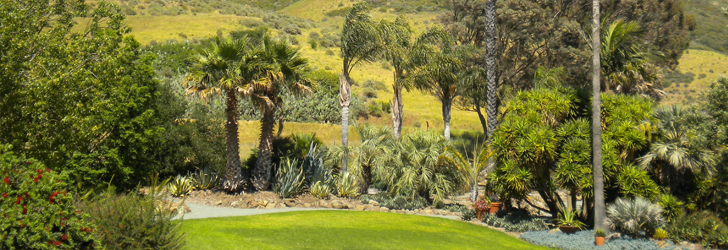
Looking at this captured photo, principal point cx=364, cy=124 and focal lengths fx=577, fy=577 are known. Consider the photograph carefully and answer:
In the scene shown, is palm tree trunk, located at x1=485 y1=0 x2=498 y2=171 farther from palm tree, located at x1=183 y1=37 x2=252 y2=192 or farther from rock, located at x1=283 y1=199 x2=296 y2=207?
palm tree, located at x1=183 y1=37 x2=252 y2=192

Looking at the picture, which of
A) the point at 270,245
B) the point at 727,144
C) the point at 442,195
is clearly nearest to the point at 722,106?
the point at 727,144

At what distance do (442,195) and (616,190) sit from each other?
605 cm

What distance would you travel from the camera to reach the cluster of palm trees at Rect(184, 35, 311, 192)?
65.2 feet

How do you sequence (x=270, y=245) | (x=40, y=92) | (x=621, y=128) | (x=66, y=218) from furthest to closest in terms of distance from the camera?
(x=621, y=128) → (x=270, y=245) → (x=40, y=92) → (x=66, y=218)

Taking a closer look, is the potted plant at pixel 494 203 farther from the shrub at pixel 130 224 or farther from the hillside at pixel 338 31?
the hillside at pixel 338 31

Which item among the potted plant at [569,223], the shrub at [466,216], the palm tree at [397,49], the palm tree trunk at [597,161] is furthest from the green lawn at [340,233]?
the palm tree at [397,49]

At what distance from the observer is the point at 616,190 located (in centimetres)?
1920

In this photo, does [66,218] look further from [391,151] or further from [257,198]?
[391,151]

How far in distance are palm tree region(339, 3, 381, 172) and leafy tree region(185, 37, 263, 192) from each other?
14.1 ft

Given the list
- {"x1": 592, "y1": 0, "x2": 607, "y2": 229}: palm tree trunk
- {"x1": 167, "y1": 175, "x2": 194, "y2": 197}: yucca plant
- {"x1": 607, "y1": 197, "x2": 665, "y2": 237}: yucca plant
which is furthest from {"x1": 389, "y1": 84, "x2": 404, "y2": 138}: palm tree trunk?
{"x1": 607, "y1": 197, "x2": 665, "y2": 237}: yucca plant

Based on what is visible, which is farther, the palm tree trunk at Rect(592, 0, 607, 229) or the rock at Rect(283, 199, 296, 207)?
the rock at Rect(283, 199, 296, 207)

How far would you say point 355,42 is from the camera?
76.2ft

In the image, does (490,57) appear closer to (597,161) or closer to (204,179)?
(597,161)

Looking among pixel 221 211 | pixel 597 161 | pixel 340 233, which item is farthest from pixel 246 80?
pixel 597 161
